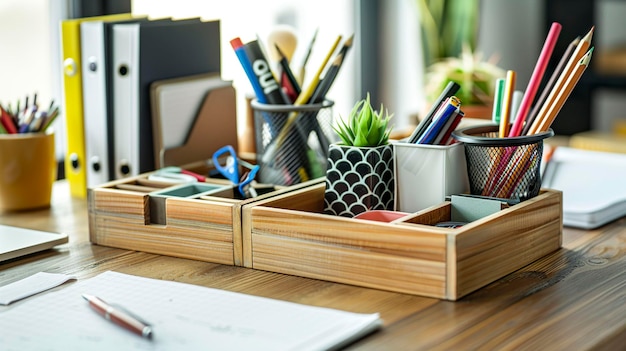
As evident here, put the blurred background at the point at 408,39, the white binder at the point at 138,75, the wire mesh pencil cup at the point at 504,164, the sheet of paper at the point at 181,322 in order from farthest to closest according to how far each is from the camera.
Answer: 1. the blurred background at the point at 408,39
2. the white binder at the point at 138,75
3. the wire mesh pencil cup at the point at 504,164
4. the sheet of paper at the point at 181,322

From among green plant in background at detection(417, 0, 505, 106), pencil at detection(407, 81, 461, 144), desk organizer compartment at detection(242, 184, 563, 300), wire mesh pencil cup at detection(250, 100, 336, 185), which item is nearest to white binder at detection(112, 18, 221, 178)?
wire mesh pencil cup at detection(250, 100, 336, 185)

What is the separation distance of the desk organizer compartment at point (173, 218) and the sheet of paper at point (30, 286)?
0.15 m

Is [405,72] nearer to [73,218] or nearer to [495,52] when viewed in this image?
[495,52]

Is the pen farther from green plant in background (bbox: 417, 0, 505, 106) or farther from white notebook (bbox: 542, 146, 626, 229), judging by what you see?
green plant in background (bbox: 417, 0, 505, 106)

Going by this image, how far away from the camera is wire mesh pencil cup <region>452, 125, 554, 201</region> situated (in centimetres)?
113

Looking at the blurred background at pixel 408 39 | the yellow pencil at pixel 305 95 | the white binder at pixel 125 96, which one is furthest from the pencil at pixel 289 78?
the blurred background at pixel 408 39

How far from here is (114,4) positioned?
6.10 feet

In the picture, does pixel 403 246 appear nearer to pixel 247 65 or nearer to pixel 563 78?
pixel 563 78

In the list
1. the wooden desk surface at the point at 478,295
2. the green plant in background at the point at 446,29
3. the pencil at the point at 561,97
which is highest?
the green plant in background at the point at 446,29

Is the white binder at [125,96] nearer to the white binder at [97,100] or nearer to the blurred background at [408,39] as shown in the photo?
the white binder at [97,100]

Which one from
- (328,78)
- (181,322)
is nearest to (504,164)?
(328,78)

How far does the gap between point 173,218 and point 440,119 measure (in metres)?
0.36

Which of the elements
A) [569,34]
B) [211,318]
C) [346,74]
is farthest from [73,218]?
[569,34]

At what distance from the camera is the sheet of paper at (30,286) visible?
1006mm
